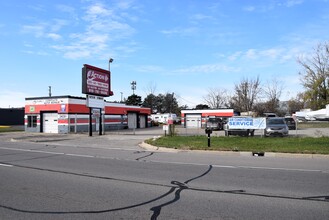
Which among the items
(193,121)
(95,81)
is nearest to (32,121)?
(95,81)

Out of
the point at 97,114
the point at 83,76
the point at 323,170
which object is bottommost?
the point at 323,170

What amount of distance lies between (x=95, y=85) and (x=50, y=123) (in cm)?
1071

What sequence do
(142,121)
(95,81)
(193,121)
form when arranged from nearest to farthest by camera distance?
(95,81)
(193,121)
(142,121)

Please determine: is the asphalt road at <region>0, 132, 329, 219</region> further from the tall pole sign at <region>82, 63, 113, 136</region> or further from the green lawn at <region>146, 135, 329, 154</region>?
the tall pole sign at <region>82, 63, 113, 136</region>

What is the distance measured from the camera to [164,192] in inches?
292

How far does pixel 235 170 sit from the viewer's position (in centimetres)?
1073

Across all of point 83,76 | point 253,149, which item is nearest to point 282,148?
point 253,149

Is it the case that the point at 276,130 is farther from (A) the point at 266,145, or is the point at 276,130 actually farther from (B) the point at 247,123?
(A) the point at 266,145

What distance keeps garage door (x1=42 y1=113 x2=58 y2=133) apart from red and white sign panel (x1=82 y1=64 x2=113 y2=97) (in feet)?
28.9

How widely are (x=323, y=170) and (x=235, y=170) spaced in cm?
290

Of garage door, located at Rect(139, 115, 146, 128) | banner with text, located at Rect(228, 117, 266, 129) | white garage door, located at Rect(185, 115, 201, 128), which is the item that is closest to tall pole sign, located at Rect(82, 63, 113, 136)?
banner with text, located at Rect(228, 117, 266, 129)

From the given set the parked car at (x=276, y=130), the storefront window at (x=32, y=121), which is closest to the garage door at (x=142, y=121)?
the storefront window at (x=32, y=121)

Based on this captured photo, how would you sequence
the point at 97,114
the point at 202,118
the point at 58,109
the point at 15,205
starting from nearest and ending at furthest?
the point at 15,205, the point at 97,114, the point at 58,109, the point at 202,118

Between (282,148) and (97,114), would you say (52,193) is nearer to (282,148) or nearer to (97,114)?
(282,148)
